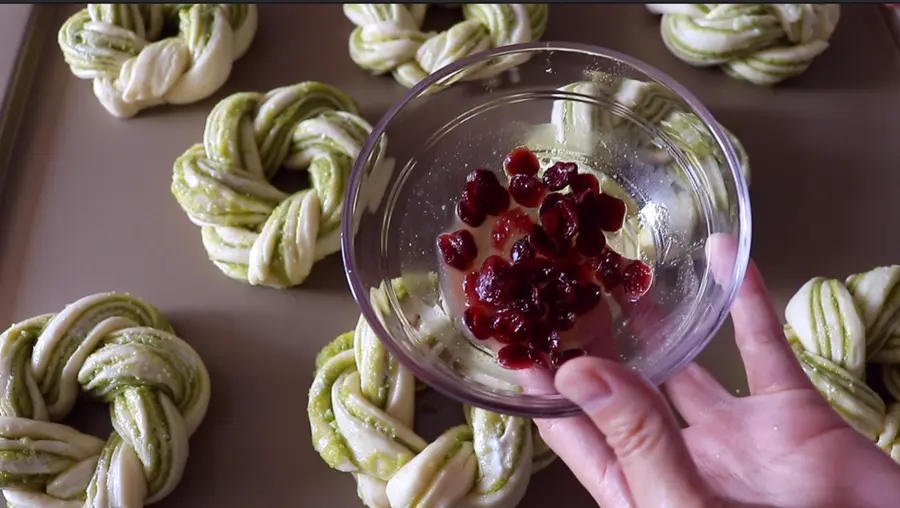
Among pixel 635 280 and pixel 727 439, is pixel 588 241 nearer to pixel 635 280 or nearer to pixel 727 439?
pixel 635 280

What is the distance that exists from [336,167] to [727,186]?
707 millimetres

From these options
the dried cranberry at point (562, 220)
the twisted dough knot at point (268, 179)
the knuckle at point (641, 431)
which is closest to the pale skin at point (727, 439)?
the knuckle at point (641, 431)

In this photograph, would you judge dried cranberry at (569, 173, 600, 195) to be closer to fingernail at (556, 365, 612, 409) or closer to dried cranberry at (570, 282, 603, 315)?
dried cranberry at (570, 282, 603, 315)

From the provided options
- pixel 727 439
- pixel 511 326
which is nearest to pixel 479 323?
pixel 511 326

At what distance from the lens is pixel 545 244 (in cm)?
117

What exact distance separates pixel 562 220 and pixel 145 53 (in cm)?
97

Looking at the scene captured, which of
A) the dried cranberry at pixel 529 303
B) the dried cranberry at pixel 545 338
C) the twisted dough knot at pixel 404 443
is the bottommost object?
the twisted dough knot at pixel 404 443

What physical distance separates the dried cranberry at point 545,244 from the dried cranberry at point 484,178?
11 cm

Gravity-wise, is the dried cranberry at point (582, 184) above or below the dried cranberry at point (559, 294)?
above

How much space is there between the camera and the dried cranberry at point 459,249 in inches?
47.4

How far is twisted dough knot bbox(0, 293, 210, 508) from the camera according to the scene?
123 centimetres

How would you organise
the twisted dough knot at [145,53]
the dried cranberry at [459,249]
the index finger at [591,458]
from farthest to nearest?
the twisted dough knot at [145,53] → the dried cranberry at [459,249] → the index finger at [591,458]

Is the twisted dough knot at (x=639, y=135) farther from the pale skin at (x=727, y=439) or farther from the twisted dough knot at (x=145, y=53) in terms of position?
the twisted dough knot at (x=145, y=53)

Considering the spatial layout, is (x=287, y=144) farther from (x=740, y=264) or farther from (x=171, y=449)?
(x=740, y=264)
